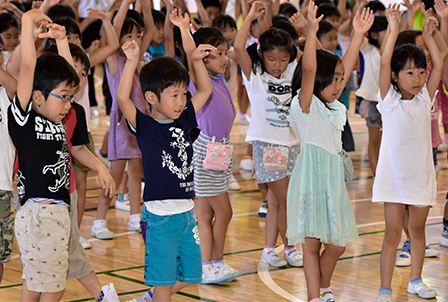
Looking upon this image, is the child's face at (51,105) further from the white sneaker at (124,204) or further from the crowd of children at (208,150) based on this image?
the white sneaker at (124,204)

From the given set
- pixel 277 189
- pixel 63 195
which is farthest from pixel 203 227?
pixel 63 195

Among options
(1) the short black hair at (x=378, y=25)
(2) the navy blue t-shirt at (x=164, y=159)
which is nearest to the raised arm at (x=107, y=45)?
(2) the navy blue t-shirt at (x=164, y=159)

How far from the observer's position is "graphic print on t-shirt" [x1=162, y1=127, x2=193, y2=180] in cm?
271

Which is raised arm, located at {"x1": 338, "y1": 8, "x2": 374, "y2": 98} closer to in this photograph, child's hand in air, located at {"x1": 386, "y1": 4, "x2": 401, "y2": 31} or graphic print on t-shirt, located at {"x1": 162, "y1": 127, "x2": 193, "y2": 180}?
child's hand in air, located at {"x1": 386, "y1": 4, "x2": 401, "y2": 31}

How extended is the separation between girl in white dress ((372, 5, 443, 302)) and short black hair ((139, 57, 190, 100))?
1.17 metres

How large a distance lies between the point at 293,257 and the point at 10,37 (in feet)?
8.87

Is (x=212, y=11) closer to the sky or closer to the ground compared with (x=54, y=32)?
closer to the sky

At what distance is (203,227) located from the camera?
3.60 m

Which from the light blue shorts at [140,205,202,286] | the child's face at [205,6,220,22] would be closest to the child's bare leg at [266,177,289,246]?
the light blue shorts at [140,205,202,286]

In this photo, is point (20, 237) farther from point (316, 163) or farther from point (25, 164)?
point (316, 163)

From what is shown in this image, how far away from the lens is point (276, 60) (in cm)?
373

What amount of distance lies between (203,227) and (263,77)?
0.96m

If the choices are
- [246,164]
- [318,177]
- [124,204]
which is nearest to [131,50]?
[318,177]

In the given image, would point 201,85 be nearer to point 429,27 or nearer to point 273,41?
point 273,41
